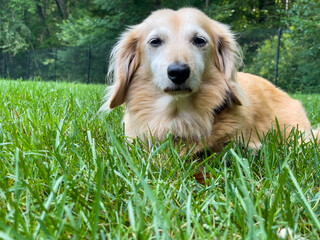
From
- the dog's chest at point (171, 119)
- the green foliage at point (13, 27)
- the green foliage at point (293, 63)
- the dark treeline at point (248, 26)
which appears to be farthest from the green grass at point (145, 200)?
the green foliage at point (13, 27)

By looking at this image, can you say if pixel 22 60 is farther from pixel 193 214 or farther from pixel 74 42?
pixel 193 214

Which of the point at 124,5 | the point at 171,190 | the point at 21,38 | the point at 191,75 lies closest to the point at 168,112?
the point at 191,75

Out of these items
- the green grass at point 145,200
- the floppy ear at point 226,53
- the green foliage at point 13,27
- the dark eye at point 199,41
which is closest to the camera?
the green grass at point 145,200

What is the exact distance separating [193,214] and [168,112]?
1471 mm

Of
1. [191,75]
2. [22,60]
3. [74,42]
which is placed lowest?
[22,60]

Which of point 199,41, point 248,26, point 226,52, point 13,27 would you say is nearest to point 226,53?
point 226,52

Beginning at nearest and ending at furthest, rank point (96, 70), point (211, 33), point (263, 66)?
1. point (211, 33)
2. point (263, 66)
3. point (96, 70)

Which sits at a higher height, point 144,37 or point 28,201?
point 144,37

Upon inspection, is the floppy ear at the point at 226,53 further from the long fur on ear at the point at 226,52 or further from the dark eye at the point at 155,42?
the dark eye at the point at 155,42

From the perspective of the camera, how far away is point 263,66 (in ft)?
38.5

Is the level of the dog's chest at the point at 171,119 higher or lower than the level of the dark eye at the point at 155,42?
lower

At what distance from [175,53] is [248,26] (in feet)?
53.9

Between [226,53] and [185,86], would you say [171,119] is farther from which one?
[226,53]

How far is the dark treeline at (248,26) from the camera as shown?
9.89 meters
